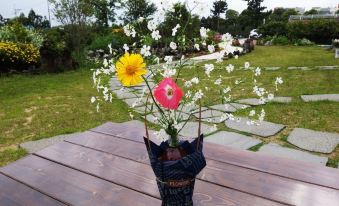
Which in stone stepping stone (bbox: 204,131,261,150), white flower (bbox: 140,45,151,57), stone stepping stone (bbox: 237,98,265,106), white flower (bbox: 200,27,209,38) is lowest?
stone stepping stone (bbox: 204,131,261,150)

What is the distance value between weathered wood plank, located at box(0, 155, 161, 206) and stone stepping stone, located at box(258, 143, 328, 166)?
183 centimetres

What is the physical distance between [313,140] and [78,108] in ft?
11.3

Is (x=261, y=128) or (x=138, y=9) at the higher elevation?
(x=138, y=9)

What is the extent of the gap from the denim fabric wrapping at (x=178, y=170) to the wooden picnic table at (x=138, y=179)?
19cm

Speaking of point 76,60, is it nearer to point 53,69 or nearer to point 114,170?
point 53,69

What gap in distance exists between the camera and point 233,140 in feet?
11.8

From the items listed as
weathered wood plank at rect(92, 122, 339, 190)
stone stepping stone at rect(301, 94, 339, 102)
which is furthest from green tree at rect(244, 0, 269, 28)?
weathered wood plank at rect(92, 122, 339, 190)

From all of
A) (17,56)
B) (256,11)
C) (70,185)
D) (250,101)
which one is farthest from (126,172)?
(256,11)

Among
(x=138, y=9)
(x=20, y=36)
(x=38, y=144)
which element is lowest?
(x=38, y=144)

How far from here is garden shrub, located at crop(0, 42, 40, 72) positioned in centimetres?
918

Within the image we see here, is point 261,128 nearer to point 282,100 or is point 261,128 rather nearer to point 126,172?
point 282,100

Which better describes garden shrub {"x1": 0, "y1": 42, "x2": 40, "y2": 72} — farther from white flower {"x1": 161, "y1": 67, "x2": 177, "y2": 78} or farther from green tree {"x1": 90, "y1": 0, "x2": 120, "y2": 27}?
green tree {"x1": 90, "y1": 0, "x2": 120, "y2": 27}

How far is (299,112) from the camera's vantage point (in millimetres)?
4500

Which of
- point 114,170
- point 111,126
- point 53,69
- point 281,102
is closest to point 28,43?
point 53,69
